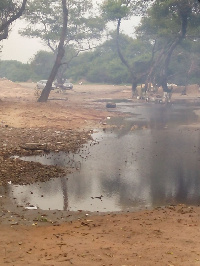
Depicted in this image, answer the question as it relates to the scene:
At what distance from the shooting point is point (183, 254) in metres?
5.22

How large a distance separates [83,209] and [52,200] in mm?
898

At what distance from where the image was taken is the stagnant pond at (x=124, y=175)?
28.0 feet

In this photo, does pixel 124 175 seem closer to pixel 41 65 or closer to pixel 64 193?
pixel 64 193

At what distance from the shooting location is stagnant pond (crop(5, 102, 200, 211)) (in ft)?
28.0

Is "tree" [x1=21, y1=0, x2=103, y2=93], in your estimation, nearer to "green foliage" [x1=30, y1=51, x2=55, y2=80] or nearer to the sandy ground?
"green foliage" [x1=30, y1=51, x2=55, y2=80]

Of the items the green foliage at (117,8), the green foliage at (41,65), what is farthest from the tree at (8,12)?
the green foliage at (41,65)

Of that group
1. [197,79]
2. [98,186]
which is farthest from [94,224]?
[197,79]

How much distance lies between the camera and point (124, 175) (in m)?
10.6

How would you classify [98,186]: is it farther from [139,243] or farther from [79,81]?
[79,81]

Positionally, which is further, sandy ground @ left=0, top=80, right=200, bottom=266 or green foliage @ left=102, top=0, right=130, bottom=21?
green foliage @ left=102, top=0, right=130, bottom=21

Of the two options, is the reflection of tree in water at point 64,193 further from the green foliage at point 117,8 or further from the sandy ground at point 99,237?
the green foliage at point 117,8

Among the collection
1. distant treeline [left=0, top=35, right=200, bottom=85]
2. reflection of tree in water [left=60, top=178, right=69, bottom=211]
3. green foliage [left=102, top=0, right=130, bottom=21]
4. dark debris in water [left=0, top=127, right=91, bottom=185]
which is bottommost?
reflection of tree in water [left=60, top=178, right=69, bottom=211]

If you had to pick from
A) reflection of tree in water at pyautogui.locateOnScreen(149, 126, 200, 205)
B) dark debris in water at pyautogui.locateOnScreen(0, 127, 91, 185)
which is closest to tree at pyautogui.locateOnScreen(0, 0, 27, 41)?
dark debris in water at pyautogui.locateOnScreen(0, 127, 91, 185)

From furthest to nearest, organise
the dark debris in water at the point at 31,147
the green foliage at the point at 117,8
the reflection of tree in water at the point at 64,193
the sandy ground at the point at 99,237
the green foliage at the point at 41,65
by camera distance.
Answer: the green foliage at the point at 41,65 < the green foliage at the point at 117,8 < the dark debris in water at the point at 31,147 < the reflection of tree in water at the point at 64,193 < the sandy ground at the point at 99,237
